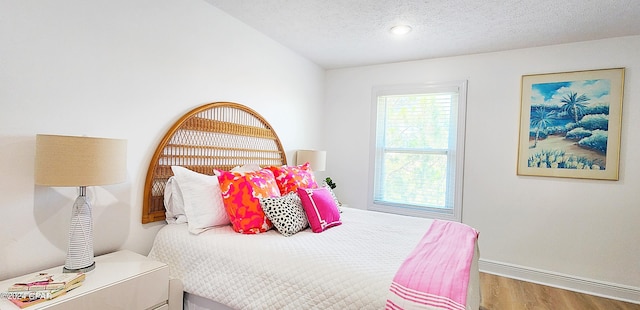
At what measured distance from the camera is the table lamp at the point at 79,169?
1.30 m

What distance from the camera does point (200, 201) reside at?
1969 millimetres

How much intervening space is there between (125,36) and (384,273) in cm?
200

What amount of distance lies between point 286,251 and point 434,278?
0.76m

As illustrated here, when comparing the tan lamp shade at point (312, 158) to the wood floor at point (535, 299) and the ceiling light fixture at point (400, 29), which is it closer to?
the ceiling light fixture at point (400, 29)

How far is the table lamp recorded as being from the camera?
4.28ft

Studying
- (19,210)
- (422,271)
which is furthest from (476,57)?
(19,210)

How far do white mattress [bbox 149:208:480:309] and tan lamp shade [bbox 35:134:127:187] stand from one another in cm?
68

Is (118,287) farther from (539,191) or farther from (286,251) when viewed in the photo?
(539,191)

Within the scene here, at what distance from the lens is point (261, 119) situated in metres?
2.94

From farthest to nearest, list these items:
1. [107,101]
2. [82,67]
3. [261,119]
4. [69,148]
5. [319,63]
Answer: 1. [319,63]
2. [261,119]
3. [107,101]
4. [82,67]
5. [69,148]

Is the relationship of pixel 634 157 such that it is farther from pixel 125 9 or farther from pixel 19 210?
pixel 19 210

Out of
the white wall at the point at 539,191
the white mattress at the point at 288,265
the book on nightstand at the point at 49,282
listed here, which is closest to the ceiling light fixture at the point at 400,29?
the white wall at the point at 539,191

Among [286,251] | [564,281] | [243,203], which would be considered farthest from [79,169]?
[564,281]

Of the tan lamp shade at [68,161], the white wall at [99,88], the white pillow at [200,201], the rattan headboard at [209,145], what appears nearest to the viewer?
the tan lamp shade at [68,161]
